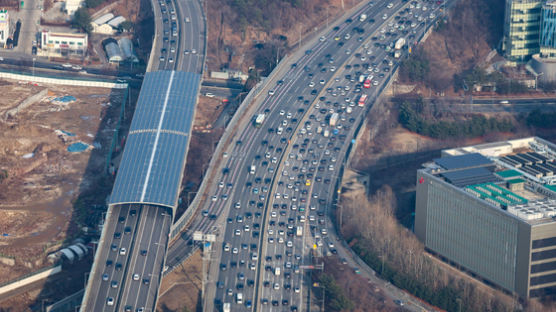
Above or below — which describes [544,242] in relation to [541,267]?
above

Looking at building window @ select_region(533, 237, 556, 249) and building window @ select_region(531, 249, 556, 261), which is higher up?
building window @ select_region(533, 237, 556, 249)

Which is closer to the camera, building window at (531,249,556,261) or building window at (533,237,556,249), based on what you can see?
building window at (533,237,556,249)

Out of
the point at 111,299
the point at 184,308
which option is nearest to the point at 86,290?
the point at 111,299

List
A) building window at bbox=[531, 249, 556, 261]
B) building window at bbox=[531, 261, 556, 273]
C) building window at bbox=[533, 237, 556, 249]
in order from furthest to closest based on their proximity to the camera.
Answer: building window at bbox=[531, 261, 556, 273] → building window at bbox=[531, 249, 556, 261] → building window at bbox=[533, 237, 556, 249]

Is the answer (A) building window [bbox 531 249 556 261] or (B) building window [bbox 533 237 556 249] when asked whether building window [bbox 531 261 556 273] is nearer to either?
(A) building window [bbox 531 249 556 261]

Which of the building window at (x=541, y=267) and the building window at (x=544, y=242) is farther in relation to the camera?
the building window at (x=541, y=267)

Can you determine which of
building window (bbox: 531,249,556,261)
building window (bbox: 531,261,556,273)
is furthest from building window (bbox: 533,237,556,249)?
building window (bbox: 531,261,556,273)

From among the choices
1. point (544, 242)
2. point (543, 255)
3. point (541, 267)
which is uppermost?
point (544, 242)

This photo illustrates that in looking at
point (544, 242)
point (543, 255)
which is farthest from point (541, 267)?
point (544, 242)

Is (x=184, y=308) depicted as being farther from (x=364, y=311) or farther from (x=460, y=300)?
(x=460, y=300)

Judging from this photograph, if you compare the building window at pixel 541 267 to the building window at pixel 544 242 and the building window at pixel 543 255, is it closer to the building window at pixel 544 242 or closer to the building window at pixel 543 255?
the building window at pixel 543 255

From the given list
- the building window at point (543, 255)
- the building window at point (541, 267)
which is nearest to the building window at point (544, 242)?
the building window at point (543, 255)

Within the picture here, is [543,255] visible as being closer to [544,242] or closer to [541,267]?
[541,267]
